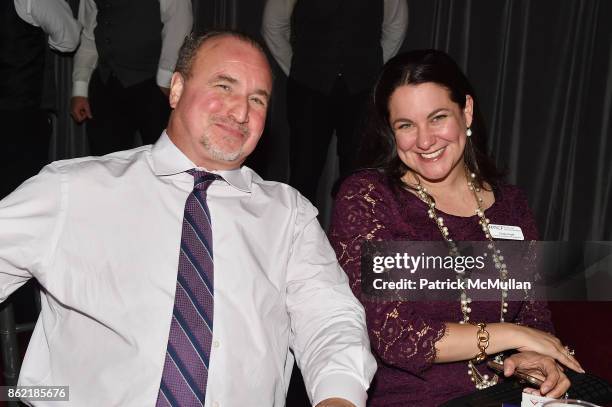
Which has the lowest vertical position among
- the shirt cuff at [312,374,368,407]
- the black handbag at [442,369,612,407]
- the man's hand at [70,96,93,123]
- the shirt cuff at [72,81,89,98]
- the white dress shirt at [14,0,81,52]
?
the black handbag at [442,369,612,407]

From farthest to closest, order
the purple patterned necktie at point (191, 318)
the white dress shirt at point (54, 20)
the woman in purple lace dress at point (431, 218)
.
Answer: the white dress shirt at point (54, 20) < the woman in purple lace dress at point (431, 218) < the purple patterned necktie at point (191, 318)

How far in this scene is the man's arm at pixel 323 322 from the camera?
4.21 feet

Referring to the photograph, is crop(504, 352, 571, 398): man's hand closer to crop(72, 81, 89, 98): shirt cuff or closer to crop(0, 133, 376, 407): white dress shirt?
crop(0, 133, 376, 407): white dress shirt

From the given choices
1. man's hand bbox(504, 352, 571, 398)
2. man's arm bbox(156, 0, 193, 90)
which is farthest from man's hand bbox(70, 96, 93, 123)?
man's hand bbox(504, 352, 571, 398)

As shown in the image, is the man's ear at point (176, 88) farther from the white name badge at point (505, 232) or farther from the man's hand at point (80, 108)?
the man's hand at point (80, 108)

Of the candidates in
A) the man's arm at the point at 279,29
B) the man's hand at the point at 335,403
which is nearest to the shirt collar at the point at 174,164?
the man's hand at the point at 335,403

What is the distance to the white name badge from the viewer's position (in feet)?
6.07

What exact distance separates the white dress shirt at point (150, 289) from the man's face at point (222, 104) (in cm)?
5

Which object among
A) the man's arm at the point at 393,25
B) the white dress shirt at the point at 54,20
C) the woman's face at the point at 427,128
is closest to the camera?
the woman's face at the point at 427,128

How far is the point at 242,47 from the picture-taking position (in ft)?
5.38

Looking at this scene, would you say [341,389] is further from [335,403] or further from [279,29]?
[279,29]

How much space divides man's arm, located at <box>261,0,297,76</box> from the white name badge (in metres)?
2.27

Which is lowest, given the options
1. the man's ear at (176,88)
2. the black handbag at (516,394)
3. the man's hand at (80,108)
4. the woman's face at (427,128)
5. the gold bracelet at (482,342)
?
the gold bracelet at (482,342)

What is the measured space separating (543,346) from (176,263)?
866mm
